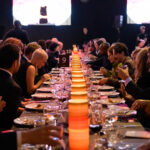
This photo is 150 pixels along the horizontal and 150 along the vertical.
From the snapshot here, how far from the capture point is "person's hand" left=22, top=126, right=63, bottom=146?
4.50 feet

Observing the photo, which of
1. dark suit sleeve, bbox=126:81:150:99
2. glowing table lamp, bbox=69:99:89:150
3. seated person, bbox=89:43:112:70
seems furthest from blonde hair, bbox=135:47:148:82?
seated person, bbox=89:43:112:70

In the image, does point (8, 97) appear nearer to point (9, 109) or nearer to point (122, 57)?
point (9, 109)

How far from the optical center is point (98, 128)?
1.90 metres

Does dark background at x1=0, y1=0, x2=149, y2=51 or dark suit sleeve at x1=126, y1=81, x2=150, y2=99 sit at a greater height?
dark background at x1=0, y1=0, x2=149, y2=51

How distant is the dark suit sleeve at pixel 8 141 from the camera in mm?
1529

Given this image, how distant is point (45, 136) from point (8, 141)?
20 centimetres

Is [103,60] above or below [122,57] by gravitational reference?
below

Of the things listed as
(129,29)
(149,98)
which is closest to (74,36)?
(129,29)

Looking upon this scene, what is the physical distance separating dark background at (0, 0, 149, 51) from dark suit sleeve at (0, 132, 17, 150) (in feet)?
42.3

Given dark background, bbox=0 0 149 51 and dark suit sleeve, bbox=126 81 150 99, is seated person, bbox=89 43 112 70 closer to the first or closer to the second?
dark suit sleeve, bbox=126 81 150 99

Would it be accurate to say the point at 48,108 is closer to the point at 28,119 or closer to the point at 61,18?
the point at 28,119

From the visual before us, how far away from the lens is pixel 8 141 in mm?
1532

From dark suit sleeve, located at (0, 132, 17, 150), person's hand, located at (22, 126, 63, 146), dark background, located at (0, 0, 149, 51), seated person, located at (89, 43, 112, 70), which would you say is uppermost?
dark background, located at (0, 0, 149, 51)

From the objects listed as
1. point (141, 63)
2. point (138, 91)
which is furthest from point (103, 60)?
point (138, 91)
